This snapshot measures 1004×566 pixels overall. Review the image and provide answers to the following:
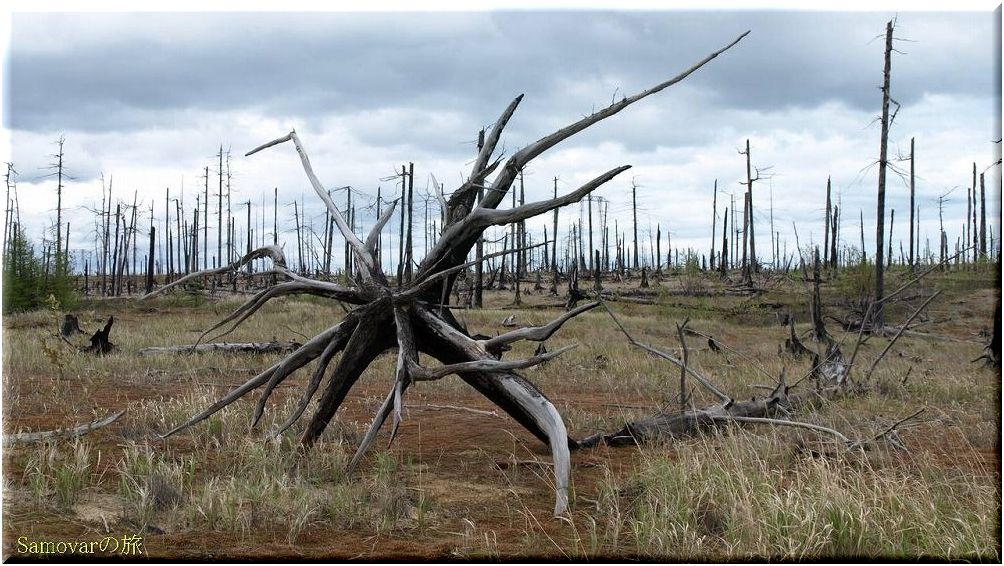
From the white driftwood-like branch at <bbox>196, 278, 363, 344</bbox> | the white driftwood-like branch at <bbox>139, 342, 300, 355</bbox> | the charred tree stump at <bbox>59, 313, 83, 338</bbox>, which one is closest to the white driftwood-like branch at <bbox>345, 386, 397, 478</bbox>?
the white driftwood-like branch at <bbox>196, 278, 363, 344</bbox>

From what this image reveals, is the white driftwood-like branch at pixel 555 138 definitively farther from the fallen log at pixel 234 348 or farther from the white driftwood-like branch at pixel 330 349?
the fallen log at pixel 234 348

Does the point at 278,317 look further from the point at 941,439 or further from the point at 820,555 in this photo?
the point at 820,555

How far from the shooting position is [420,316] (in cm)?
648

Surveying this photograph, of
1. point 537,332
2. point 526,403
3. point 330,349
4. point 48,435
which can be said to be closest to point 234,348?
point 48,435

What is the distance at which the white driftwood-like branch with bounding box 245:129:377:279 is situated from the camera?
659 centimetres

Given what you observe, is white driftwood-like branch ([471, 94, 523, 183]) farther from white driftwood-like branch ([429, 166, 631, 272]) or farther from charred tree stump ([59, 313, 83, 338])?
charred tree stump ([59, 313, 83, 338])

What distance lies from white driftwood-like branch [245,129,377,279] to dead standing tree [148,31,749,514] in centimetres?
1

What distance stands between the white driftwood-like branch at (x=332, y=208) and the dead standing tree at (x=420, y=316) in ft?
0.04

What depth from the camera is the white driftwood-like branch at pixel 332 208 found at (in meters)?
6.59

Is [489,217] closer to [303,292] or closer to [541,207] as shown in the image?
[541,207]

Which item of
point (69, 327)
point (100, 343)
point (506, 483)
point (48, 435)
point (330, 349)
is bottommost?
point (506, 483)

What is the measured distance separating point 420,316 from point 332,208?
1.42 meters

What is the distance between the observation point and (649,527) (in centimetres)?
433

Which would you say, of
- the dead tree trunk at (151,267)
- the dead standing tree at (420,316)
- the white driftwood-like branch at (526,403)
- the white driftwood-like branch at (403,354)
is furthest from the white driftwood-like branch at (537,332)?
the dead tree trunk at (151,267)
